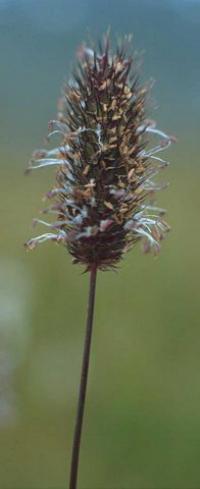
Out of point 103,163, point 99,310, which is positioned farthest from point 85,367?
point 99,310

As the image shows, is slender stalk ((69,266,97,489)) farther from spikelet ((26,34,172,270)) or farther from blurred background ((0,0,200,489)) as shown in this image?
blurred background ((0,0,200,489))

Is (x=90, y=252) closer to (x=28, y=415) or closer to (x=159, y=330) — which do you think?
(x=28, y=415)

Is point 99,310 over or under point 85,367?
over

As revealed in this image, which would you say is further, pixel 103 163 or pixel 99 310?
pixel 99 310

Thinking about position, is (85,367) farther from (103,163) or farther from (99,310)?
(99,310)

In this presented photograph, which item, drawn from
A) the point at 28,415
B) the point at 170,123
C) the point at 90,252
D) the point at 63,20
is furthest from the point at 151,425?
the point at 90,252

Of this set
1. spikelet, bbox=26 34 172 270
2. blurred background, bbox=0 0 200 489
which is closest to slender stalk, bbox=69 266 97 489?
spikelet, bbox=26 34 172 270

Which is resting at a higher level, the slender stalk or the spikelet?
the spikelet
